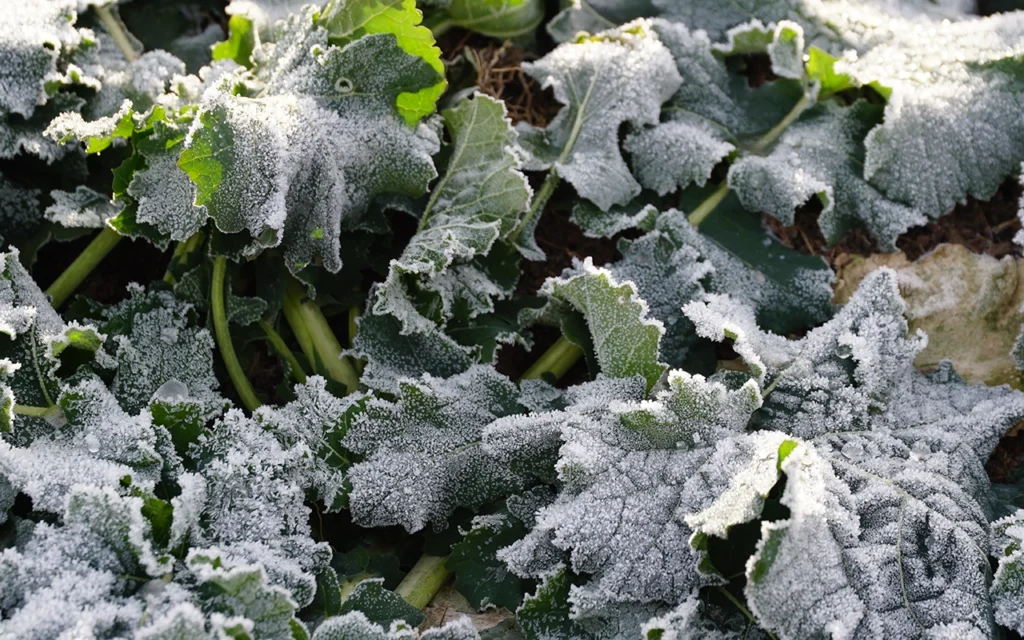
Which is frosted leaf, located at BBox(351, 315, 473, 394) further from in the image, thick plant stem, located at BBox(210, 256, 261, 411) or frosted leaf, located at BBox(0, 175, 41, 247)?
frosted leaf, located at BBox(0, 175, 41, 247)

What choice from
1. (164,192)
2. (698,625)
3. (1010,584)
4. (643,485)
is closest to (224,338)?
(164,192)

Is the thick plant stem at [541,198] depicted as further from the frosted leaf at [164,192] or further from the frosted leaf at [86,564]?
the frosted leaf at [86,564]

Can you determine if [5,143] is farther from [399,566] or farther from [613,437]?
[613,437]

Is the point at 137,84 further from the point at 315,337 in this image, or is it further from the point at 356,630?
the point at 356,630

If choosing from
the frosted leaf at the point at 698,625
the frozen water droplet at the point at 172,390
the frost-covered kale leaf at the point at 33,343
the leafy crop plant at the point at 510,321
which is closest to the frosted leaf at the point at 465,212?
the leafy crop plant at the point at 510,321

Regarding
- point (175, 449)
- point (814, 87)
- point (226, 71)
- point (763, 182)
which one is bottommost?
point (175, 449)

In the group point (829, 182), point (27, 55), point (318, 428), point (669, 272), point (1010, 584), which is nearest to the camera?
point (1010, 584)

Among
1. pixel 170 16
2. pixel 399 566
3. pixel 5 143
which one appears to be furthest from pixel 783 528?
pixel 170 16
